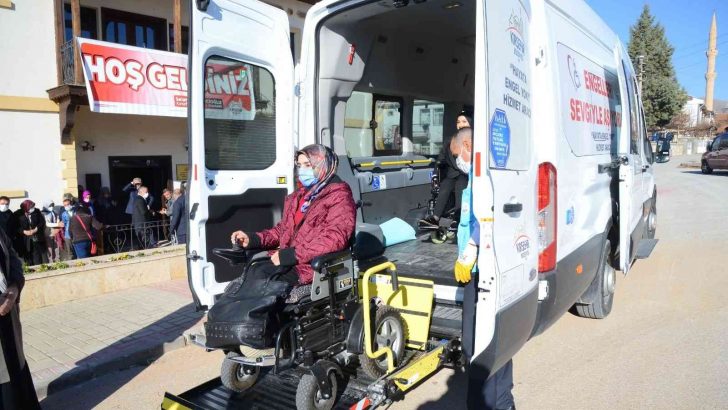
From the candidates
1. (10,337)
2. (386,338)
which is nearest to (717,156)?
(386,338)

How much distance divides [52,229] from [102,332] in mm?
5634

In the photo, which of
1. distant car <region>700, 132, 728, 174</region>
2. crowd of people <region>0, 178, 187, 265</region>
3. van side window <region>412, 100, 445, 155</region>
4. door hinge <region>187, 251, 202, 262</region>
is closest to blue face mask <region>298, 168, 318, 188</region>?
door hinge <region>187, 251, 202, 262</region>

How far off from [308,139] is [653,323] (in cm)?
377

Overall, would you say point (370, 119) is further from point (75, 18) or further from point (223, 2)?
point (75, 18)

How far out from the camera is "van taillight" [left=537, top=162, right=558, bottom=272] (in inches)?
126

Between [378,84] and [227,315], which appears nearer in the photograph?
[227,315]

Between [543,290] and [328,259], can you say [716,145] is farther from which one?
[328,259]

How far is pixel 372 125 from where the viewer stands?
6.30m

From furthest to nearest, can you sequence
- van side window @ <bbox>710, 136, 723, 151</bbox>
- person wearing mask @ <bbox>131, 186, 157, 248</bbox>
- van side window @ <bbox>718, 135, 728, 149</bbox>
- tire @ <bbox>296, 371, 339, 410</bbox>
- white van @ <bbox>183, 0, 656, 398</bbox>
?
van side window @ <bbox>710, 136, 723, 151</bbox>
van side window @ <bbox>718, 135, 728, 149</bbox>
person wearing mask @ <bbox>131, 186, 157, 248</bbox>
tire @ <bbox>296, 371, 339, 410</bbox>
white van @ <bbox>183, 0, 656, 398</bbox>

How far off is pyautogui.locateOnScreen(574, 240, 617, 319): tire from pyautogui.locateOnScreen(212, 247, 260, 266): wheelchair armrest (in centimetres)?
313

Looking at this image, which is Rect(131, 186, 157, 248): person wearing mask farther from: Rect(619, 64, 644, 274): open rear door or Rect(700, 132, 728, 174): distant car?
Rect(700, 132, 728, 174): distant car

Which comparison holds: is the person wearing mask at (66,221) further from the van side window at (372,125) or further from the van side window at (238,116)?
the van side window at (238,116)

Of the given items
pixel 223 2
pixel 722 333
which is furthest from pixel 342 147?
pixel 722 333

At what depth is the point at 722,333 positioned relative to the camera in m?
4.85
